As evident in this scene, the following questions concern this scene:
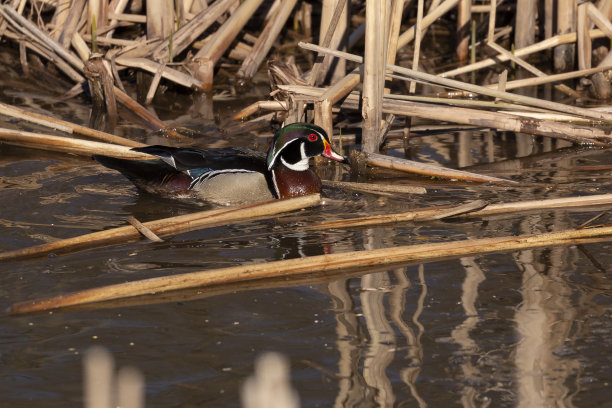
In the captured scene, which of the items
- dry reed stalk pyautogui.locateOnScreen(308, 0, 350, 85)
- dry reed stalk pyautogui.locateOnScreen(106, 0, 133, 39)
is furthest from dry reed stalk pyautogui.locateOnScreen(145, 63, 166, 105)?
dry reed stalk pyautogui.locateOnScreen(308, 0, 350, 85)

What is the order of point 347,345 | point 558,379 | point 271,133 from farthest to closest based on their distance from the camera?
1. point 271,133
2. point 347,345
3. point 558,379

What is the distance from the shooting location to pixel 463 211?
556 centimetres

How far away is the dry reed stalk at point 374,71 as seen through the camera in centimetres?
638

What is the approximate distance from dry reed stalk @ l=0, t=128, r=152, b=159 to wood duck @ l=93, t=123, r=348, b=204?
54 cm

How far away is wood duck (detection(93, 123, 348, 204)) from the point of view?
653 centimetres

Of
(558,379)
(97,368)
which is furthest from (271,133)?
(97,368)

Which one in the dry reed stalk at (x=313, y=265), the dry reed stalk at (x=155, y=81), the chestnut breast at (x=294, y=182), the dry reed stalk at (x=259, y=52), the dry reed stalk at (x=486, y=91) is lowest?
the dry reed stalk at (x=313, y=265)

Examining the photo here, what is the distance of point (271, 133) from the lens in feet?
26.7

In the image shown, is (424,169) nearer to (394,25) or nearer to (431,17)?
(394,25)

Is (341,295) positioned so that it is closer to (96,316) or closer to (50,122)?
(96,316)

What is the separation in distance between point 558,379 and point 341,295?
4.07 feet

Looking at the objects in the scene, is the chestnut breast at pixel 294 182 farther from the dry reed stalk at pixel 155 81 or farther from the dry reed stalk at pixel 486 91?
the dry reed stalk at pixel 155 81

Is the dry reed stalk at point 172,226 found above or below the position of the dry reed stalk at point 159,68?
below

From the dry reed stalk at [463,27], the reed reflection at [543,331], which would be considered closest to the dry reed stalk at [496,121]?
the reed reflection at [543,331]
